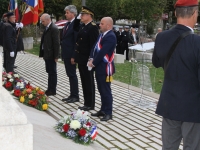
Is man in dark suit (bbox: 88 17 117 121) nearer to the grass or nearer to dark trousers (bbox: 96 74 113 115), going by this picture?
dark trousers (bbox: 96 74 113 115)

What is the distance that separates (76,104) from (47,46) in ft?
5.08

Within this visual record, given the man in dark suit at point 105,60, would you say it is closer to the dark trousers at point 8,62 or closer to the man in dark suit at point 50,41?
the man in dark suit at point 50,41

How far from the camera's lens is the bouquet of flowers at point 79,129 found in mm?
4652

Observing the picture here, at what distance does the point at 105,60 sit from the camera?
6090mm

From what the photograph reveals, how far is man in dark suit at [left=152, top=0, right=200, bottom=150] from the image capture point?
2898 millimetres

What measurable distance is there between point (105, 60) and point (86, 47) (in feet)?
2.49

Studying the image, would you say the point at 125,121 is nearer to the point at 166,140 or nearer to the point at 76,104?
the point at 76,104

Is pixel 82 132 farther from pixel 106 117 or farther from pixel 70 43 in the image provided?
pixel 70 43

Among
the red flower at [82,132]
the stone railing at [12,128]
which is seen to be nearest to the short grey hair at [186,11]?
the stone railing at [12,128]

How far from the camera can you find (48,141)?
416cm

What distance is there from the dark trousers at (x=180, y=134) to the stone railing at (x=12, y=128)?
4.01ft

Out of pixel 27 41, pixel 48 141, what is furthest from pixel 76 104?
pixel 27 41

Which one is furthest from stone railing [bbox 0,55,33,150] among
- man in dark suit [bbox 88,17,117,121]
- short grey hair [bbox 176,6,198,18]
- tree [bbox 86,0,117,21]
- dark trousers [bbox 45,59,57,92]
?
tree [bbox 86,0,117,21]

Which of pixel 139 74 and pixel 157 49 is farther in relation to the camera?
pixel 139 74
